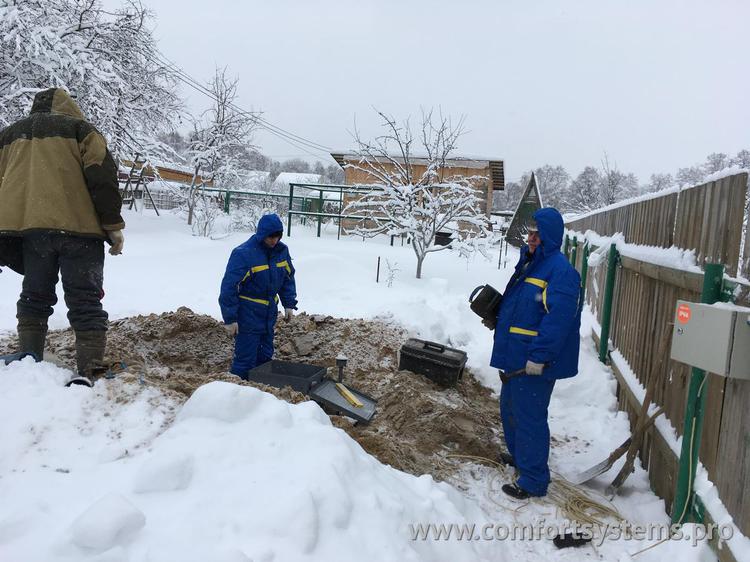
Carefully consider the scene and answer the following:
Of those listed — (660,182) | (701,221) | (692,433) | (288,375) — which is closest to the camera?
(692,433)

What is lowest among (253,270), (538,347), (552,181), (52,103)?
(538,347)

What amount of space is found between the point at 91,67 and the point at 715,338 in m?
12.8

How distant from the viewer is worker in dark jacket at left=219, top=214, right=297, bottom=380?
4.80m

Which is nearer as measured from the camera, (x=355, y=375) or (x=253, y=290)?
(x=253, y=290)

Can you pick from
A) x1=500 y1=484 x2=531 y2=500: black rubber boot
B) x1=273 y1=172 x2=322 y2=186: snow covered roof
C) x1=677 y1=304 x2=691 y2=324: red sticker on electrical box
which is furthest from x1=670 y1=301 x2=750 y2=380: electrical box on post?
x1=273 y1=172 x2=322 y2=186: snow covered roof

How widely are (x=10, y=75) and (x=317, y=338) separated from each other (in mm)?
10145

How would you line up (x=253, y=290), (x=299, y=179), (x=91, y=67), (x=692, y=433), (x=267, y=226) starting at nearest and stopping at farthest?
(x=692, y=433) < (x=267, y=226) < (x=253, y=290) < (x=91, y=67) < (x=299, y=179)

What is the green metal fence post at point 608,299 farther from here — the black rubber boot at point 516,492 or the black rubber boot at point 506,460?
the black rubber boot at point 516,492

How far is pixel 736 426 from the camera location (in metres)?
2.29

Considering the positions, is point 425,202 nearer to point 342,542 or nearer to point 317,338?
point 317,338

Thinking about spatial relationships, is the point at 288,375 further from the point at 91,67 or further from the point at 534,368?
the point at 91,67

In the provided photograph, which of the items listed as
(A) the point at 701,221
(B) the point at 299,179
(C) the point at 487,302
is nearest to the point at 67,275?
(C) the point at 487,302

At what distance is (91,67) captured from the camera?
1116 cm

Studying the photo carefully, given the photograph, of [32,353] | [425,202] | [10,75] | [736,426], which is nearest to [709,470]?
[736,426]
